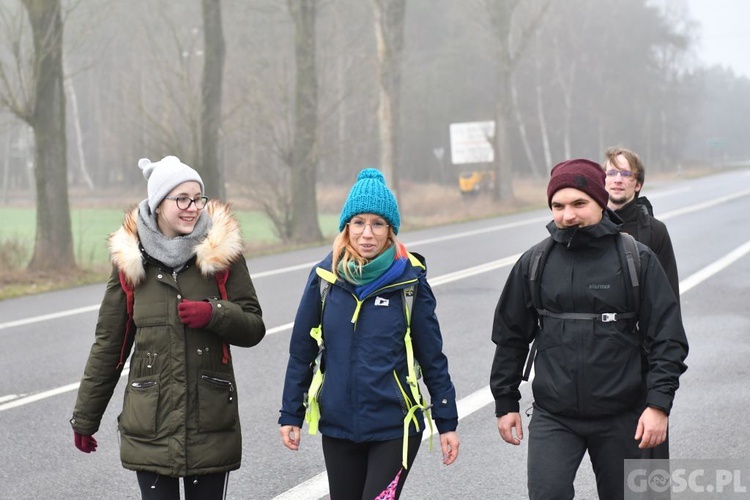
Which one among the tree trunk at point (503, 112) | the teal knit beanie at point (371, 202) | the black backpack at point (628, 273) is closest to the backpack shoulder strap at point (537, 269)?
the black backpack at point (628, 273)

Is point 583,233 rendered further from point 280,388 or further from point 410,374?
point 280,388

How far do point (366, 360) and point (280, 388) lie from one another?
183 inches

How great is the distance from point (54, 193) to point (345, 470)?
15176mm

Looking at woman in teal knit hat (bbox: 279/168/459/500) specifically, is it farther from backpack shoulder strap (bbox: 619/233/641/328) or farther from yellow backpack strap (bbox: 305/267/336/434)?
backpack shoulder strap (bbox: 619/233/641/328)

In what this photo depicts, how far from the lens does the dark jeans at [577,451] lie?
13.0ft

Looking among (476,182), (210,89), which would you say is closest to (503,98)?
(476,182)

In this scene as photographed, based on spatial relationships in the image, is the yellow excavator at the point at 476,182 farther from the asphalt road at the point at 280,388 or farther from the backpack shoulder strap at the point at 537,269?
the backpack shoulder strap at the point at 537,269

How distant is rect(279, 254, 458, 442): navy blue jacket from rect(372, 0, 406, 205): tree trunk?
25.1m

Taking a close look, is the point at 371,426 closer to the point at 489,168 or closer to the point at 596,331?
the point at 596,331

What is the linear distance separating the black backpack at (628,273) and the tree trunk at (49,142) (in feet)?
47.4

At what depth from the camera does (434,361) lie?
4.06m

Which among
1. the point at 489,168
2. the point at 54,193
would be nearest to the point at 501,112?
the point at 489,168

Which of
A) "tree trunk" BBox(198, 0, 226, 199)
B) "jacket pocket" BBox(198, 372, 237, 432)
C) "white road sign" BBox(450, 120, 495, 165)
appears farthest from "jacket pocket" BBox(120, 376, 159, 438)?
"white road sign" BBox(450, 120, 495, 165)

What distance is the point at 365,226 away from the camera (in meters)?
4.08
